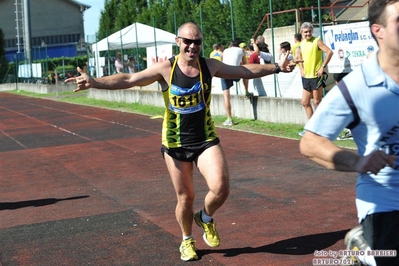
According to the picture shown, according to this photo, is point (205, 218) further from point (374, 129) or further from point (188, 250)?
point (374, 129)

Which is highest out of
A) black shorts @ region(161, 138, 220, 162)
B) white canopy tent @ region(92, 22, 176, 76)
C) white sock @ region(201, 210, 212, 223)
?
white canopy tent @ region(92, 22, 176, 76)

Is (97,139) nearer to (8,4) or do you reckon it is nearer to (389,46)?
(389,46)

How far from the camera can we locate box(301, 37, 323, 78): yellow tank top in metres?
15.0

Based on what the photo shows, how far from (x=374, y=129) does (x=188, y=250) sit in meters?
3.63

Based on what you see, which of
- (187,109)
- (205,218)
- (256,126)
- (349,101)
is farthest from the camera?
(256,126)

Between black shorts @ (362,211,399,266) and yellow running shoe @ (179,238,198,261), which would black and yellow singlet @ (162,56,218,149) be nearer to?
yellow running shoe @ (179,238,198,261)

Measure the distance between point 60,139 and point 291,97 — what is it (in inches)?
218

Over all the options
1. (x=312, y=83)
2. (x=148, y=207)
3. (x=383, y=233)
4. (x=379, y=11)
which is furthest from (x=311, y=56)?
(x=383, y=233)

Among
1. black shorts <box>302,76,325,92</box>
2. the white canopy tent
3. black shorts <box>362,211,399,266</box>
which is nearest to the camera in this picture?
black shorts <box>362,211,399,266</box>

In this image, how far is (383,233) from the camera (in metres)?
3.61

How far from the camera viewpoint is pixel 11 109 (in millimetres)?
33500

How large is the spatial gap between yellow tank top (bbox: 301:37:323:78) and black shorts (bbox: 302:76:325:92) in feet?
0.26

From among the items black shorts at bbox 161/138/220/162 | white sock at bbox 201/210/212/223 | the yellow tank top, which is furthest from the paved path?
the yellow tank top

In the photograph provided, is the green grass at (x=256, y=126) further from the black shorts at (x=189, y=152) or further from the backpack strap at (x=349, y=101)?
the backpack strap at (x=349, y=101)
